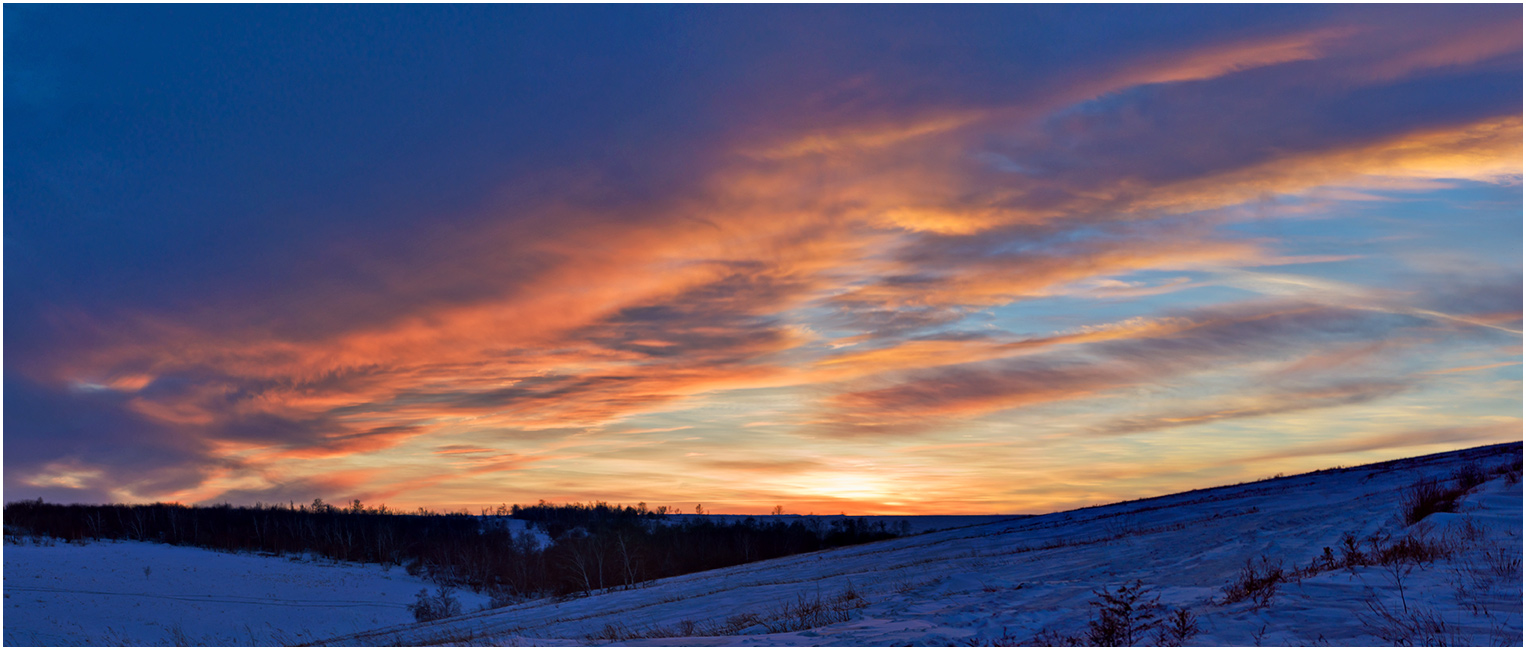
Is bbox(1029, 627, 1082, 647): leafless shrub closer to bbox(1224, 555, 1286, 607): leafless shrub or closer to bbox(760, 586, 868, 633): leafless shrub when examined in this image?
bbox(1224, 555, 1286, 607): leafless shrub

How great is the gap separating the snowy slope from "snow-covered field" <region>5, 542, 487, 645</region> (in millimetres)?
48989

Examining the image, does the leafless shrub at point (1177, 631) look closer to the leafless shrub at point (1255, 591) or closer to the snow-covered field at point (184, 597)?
the leafless shrub at point (1255, 591)

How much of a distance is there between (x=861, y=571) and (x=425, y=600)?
62.4m

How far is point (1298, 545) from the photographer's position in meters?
19.5

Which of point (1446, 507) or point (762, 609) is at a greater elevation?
point (1446, 507)

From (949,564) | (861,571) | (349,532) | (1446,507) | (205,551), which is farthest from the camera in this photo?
(349,532)

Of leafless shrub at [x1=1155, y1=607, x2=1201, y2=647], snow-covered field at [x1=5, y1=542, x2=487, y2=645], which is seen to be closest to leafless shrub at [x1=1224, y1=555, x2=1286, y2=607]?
leafless shrub at [x1=1155, y1=607, x2=1201, y2=647]

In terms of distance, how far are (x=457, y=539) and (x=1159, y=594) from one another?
142 meters

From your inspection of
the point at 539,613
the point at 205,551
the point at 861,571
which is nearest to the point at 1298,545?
the point at 861,571

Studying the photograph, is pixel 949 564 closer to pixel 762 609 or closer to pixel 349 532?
pixel 762 609

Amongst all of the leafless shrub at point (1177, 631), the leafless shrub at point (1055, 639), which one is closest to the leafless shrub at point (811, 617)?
the leafless shrub at point (1055, 639)

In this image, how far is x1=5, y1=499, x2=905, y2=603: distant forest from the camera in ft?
343

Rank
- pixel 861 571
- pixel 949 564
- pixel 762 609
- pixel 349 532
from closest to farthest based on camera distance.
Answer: pixel 762 609 → pixel 949 564 → pixel 861 571 → pixel 349 532

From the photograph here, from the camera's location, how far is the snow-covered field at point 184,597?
6562cm
